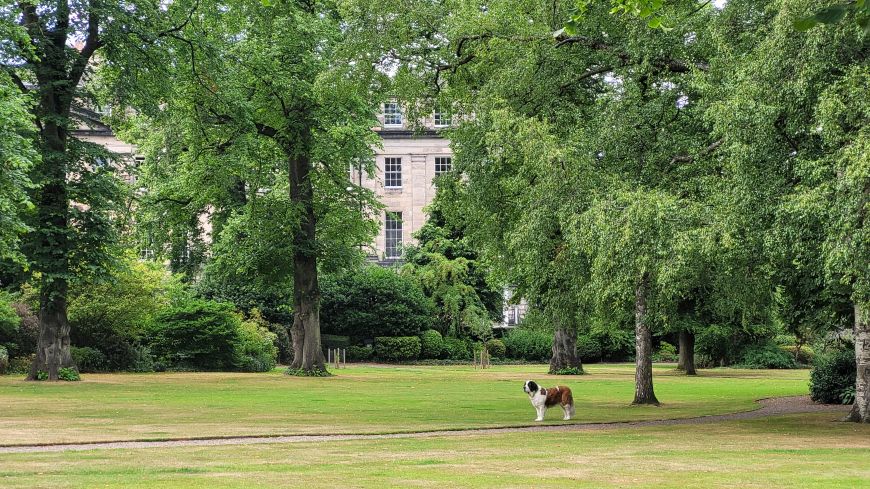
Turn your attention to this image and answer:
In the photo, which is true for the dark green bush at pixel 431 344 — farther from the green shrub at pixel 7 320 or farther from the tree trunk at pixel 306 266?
the green shrub at pixel 7 320

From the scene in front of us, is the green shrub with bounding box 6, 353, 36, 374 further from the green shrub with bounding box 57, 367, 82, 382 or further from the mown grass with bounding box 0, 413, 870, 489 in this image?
the mown grass with bounding box 0, 413, 870, 489

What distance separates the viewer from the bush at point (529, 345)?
63844 mm

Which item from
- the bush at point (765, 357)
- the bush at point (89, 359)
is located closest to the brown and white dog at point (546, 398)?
the bush at point (89, 359)

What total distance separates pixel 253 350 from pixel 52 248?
17.0 m

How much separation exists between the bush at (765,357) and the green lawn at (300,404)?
57.2 ft

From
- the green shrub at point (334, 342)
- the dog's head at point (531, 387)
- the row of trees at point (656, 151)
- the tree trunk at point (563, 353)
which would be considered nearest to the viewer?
the row of trees at point (656, 151)

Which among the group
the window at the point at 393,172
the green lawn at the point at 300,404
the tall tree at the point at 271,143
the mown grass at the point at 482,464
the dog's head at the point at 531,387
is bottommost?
the mown grass at the point at 482,464

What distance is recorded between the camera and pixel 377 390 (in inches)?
1254

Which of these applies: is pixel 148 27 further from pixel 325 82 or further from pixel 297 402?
pixel 297 402

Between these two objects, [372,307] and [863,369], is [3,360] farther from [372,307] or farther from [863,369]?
[863,369]

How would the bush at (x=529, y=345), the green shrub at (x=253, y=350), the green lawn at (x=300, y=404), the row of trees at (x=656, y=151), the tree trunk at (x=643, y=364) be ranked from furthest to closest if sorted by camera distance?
the bush at (x=529, y=345), the green shrub at (x=253, y=350), the tree trunk at (x=643, y=364), the green lawn at (x=300, y=404), the row of trees at (x=656, y=151)

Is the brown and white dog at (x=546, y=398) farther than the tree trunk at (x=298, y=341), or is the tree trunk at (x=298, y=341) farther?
the tree trunk at (x=298, y=341)

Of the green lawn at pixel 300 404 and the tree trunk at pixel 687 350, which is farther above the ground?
the tree trunk at pixel 687 350

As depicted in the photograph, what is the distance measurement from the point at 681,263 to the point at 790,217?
2148 millimetres
